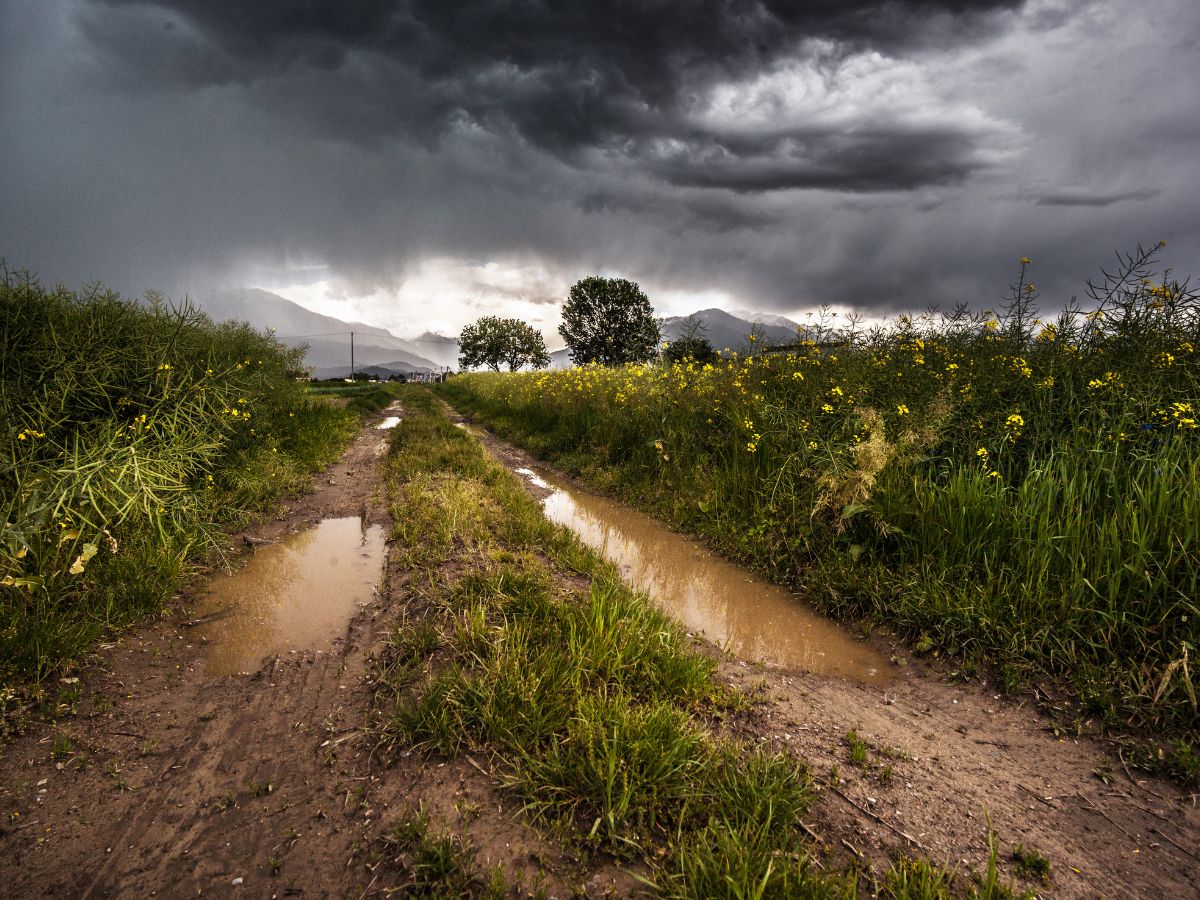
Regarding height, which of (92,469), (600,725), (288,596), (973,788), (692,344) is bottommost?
(288,596)

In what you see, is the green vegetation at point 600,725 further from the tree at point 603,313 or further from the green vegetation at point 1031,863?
the tree at point 603,313

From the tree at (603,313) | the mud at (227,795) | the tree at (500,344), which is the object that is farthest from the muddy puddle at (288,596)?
the tree at (500,344)

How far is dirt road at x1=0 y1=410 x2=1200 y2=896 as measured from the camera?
6.53ft

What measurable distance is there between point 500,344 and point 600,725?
8152 centimetres

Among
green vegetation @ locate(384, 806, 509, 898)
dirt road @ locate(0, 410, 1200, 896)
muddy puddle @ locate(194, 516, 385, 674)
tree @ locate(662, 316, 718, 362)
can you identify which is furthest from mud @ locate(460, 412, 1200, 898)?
tree @ locate(662, 316, 718, 362)

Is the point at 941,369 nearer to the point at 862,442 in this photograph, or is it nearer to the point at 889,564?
the point at 862,442

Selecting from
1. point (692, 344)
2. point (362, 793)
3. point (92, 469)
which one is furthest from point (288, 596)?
point (692, 344)

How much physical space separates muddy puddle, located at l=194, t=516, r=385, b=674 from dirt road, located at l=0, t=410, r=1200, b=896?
0.36 metres

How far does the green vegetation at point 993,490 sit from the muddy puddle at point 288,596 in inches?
151

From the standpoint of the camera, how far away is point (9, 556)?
309 cm

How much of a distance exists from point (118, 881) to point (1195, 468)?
6.59 m

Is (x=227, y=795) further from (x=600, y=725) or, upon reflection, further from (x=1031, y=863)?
(x=1031, y=863)

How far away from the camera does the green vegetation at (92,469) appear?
3233 mm

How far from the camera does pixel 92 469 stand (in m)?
3.73
